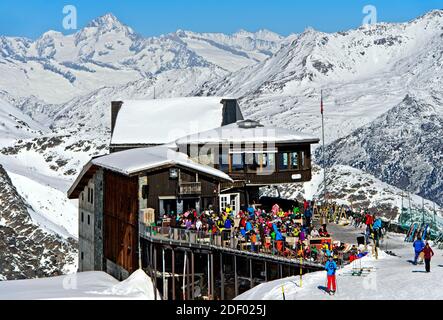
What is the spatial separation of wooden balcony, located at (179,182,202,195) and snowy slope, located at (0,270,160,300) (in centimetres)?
485

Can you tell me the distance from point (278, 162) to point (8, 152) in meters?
127

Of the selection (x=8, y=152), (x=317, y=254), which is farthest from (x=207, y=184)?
(x=8, y=152)

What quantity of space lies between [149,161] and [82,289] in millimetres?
7416

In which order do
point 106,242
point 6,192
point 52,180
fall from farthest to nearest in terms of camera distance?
point 52,180 < point 6,192 < point 106,242

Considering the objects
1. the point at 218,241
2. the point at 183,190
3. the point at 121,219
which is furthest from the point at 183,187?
the point at 218,241

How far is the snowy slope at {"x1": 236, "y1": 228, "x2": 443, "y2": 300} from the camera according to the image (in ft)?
99.1

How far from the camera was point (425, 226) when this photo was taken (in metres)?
42.1

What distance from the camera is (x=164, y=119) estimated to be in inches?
2480

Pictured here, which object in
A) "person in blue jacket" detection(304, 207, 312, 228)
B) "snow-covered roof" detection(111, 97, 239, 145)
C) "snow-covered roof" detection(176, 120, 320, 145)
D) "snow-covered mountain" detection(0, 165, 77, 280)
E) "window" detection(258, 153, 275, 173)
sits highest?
"snow-covered roof" detection(111, 97, 239, 145)

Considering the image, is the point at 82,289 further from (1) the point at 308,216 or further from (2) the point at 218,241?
(1) the point at 308,216

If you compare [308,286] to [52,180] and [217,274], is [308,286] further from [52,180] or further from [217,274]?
[52,180]

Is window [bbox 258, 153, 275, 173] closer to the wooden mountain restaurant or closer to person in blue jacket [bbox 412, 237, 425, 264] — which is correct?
the wooden mountain restaurant

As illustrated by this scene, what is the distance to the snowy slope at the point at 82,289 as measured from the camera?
40.3 metres

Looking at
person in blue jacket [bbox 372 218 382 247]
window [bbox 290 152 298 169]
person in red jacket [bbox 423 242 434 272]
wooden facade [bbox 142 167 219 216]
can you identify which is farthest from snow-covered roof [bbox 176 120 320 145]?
person in red jacket [bbox 423 242 434 272]
